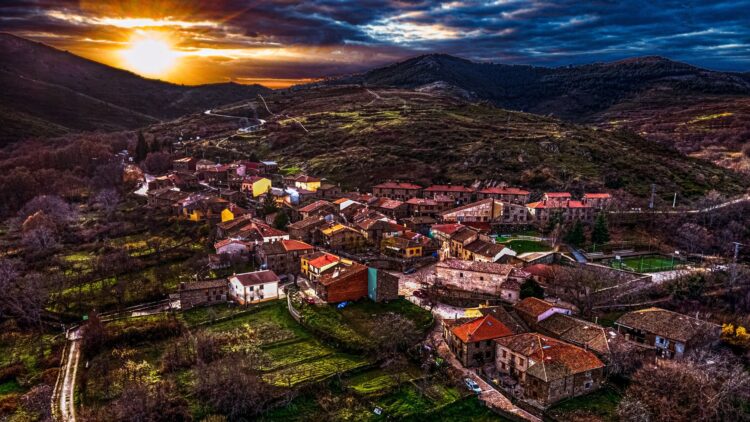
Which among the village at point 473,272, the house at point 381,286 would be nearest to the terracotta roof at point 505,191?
the village at point 473,272

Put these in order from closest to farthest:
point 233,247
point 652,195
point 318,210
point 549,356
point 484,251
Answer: point 549,356
point 484,251
point 233,247
point 318,210
point 652,195

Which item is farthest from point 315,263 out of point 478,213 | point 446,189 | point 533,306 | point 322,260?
point 446,189

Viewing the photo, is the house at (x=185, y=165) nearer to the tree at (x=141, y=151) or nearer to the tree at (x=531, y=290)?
the tree at (x=141, y=151)

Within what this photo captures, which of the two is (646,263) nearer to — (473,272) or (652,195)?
(473,272)

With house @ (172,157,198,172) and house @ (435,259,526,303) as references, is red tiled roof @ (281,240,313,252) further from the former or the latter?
house @ (172,157,198,172)

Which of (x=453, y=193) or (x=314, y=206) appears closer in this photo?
(x=314, y=206)

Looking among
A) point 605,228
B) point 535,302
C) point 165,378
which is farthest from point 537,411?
point 605,228

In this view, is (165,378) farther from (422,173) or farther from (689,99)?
(689,99)
